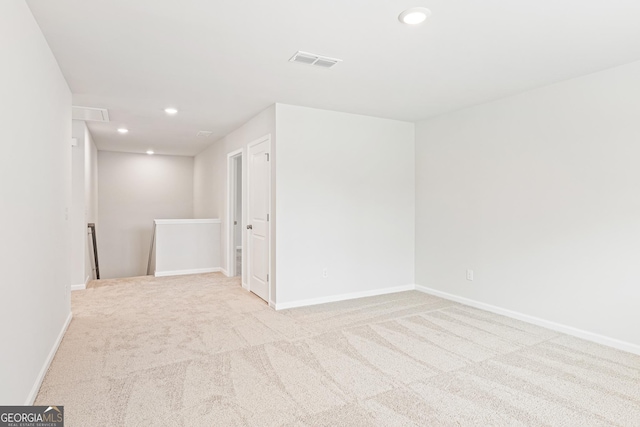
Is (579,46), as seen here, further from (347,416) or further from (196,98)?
(196,98)

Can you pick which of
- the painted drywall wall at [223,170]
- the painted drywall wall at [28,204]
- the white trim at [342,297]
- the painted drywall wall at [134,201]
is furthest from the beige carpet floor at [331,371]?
the painted drywall wall at [134,201]

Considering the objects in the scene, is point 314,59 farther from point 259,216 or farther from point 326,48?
point 259,216

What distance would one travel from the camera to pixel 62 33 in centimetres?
253

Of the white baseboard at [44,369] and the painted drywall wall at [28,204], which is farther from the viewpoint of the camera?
the white baseboard at [44,369]

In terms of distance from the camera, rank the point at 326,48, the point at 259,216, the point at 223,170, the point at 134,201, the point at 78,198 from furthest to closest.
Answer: the point at 134,201
the point at 223,170
the point at 78,198
the point at 259,216
the point at 326,48

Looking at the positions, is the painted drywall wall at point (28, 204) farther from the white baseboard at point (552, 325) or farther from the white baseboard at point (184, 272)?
the white baseboard at point (552, 325)

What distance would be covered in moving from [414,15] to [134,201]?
7.62 metres

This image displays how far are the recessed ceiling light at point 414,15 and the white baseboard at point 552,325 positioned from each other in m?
3.04

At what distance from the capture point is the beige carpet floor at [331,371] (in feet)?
6.82

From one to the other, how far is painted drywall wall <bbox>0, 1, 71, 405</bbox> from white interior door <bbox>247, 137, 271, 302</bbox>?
6.82 ft

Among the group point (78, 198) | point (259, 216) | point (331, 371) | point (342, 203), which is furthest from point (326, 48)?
point (78, 198)

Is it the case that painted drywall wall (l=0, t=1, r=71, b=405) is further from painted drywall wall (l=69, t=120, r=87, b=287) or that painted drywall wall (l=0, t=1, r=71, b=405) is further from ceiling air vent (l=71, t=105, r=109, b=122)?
painted drywall wall (l=69, t=120, r=87, b=287)

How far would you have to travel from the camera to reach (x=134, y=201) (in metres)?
8.15

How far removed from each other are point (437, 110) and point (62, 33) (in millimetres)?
3797
